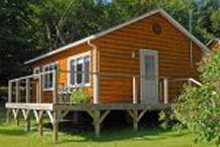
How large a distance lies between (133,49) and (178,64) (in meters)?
2.93

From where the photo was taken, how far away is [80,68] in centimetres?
1998

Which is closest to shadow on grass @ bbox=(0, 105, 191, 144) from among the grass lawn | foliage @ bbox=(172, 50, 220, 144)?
the grass lawn

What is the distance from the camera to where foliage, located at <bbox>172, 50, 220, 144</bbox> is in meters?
8.12

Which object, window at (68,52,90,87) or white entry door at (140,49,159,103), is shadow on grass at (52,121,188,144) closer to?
white entry door at (140,49,159,103)

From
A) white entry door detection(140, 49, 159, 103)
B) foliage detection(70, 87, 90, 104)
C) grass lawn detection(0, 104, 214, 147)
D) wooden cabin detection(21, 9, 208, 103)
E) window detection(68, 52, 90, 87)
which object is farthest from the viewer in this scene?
white entry door detection(140, 49, 159, 103)

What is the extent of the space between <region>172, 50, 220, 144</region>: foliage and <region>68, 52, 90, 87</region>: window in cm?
1026

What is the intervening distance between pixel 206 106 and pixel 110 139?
6390mm

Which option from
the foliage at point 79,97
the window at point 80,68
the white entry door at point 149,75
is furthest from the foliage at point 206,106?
the white entry door at point 149,75

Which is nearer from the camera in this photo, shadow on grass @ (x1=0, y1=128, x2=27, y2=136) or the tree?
shadow on grass @ (x1=0, y1=128, x2=27, y2=136)

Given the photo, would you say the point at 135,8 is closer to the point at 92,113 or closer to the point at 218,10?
the point at 218,10

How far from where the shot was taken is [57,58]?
22.7 meters

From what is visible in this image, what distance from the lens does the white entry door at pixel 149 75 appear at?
64.5ft

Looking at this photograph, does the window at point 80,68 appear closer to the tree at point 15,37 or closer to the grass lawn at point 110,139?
the grass lawn at point 110,139

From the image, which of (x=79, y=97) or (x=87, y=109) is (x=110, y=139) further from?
(x=79, y=97)
